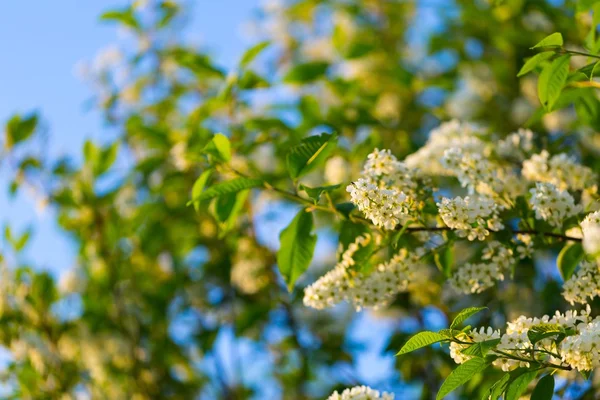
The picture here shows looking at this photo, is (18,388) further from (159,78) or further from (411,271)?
(411,271)

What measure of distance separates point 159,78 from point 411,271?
9.26 ft

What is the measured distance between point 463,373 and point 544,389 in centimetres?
18

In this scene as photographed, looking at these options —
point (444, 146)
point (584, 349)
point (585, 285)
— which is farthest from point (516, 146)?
point (584, 349)

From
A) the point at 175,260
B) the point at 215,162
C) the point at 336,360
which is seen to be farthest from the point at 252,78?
the point at 175,260

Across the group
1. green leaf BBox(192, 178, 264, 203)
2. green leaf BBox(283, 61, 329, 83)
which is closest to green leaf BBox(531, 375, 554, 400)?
green leaf BBox(192, 178, 264, 203)

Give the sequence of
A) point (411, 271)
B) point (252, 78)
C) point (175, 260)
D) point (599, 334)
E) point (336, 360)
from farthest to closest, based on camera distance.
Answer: point (175, 260)
point (336, 360)
point (252, 78)
point (411, 271)
point (599, 334)

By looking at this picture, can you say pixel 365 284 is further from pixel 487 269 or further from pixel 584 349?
pixel 584 349

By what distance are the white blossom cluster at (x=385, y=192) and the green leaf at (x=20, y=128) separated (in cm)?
236

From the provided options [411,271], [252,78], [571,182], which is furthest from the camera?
[252,78]

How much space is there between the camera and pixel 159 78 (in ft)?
14.0

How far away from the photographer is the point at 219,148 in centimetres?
185

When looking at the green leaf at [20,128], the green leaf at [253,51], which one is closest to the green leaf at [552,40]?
the green leaf at [253,51]

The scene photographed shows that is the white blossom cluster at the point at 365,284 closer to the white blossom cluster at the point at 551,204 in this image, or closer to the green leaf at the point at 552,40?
the white blossom cluster at the point at 551,204

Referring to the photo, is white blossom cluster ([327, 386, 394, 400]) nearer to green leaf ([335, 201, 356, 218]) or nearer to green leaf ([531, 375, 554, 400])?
green leaf ([531, 375, 554, 400])
